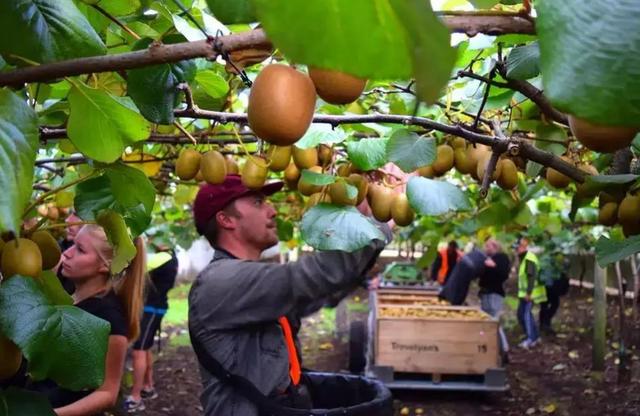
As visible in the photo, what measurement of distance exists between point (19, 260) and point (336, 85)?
0.53 metres

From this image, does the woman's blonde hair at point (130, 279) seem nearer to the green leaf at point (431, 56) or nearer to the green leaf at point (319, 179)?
the green leaf at point (319, 179)

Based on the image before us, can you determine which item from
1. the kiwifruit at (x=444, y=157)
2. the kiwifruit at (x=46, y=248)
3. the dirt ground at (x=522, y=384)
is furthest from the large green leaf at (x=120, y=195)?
the dirt ground at (x=522, y=384)

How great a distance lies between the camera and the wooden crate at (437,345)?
5.58 metres

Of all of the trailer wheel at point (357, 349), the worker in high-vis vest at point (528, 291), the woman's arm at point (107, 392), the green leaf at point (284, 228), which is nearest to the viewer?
the woman's arm at point (107, 392)

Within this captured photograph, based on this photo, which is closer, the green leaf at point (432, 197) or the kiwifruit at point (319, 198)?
the green leaf at point (432, 197)

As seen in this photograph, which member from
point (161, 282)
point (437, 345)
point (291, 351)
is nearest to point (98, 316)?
point (291, 351)

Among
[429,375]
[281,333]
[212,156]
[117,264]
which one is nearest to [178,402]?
[429,375]

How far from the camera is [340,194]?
161 cm

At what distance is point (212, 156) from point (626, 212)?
1.03m

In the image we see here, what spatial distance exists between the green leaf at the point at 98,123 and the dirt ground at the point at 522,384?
191 inches

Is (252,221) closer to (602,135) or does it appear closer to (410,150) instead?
(410,150)

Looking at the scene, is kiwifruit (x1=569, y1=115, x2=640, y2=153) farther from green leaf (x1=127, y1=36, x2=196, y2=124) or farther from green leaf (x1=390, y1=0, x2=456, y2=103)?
green leaf (x1=127, y1=36, x2=196, y2=124)

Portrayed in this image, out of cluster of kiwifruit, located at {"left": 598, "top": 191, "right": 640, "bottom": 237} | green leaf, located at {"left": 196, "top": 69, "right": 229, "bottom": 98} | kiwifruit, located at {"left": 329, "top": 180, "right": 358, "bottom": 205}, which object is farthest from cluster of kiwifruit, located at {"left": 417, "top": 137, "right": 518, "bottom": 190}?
green leaf, located at {"left": 196, "top": 69, "right": 229, "bottom": 98}

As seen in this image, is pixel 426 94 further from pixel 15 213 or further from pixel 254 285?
pixel 254 285
